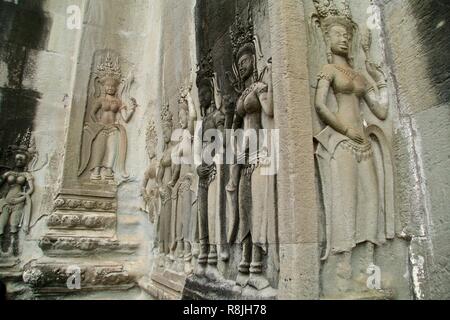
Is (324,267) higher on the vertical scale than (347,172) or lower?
lower

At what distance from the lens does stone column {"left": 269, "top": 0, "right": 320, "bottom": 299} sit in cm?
201

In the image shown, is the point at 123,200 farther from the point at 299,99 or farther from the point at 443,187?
the point at 443,187

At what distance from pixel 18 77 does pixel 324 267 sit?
5.26m

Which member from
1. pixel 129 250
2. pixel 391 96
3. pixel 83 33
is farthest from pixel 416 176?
pixel 83 33

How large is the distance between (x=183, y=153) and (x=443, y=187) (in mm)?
2489

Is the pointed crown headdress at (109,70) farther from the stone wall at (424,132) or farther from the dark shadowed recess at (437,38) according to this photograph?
the dark shadowed recess at (437,38)

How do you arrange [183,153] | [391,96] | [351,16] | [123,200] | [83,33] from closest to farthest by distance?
[391,96]
[351,16]
[183,153]
[123,200]
[83,33]

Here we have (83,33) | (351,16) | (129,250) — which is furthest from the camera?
(83,33)

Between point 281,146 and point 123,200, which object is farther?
point 123,200

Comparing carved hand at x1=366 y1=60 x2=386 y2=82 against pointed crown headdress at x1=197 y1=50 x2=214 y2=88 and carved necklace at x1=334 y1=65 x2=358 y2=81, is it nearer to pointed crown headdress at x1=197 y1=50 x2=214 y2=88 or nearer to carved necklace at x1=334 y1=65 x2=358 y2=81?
carved necklace at x1=334 y1=65 x2=358 y2=81

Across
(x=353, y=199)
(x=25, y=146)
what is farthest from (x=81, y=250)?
(x=353, y=199)

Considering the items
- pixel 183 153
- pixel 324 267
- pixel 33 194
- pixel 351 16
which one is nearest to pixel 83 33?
pixel 33 194

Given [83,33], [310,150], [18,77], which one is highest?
[83,33]

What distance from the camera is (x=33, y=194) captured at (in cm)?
489
